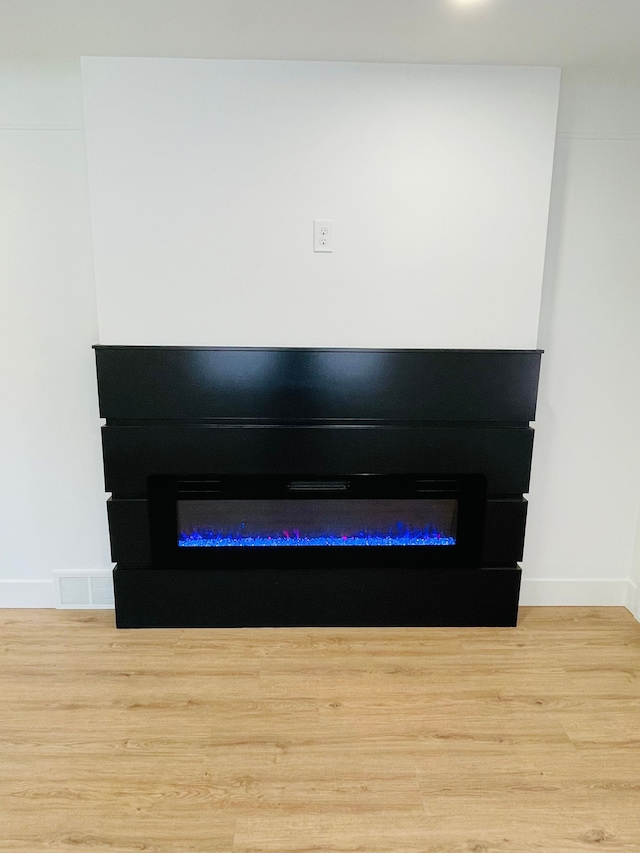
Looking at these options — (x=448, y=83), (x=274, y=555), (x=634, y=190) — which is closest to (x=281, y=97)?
(x=448, y=83)

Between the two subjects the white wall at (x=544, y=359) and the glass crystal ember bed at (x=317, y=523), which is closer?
the white wall at (x=544, y=359)

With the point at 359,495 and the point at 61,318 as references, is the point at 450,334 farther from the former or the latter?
the point at 61,318

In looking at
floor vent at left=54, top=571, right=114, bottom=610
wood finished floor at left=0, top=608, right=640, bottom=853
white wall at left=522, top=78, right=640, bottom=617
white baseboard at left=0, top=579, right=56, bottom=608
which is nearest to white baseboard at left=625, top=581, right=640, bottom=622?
white wall at left=522, top=78, right=640, bottom=617

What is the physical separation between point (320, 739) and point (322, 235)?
1836 millimetres

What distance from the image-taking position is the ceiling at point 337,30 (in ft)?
5.50

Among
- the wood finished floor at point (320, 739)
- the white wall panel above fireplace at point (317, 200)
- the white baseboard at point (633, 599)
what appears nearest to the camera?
the wood finished floor at point (320, 739)

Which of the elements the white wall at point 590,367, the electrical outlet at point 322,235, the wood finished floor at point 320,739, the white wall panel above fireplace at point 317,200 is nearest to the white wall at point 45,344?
the white wall panel above fireplace at point 317,200

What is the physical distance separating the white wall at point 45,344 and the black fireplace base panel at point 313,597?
0.37 m

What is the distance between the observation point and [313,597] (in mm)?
2445

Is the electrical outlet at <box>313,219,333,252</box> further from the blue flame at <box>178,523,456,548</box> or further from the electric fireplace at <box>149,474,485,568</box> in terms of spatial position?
the blue flame at <box>178,523,456,548</box>

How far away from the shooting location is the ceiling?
1.68m

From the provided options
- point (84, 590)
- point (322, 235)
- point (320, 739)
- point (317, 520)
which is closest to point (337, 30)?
point (322, 235)

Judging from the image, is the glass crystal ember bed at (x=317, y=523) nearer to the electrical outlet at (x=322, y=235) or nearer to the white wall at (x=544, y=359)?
the white wall at (x=544, y=359)

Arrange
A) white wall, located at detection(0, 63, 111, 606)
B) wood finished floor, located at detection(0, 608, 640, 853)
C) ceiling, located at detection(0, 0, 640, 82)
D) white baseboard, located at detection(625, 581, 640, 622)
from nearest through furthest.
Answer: wood finished floor, located at detection(0, 608, 640, 853)
ceiling, located at detection(0, 0, 640, 82)
white wall, located at detection(0, 63, 111, 606)
white baseboard, located at detection(625, 581, 640, 622)
